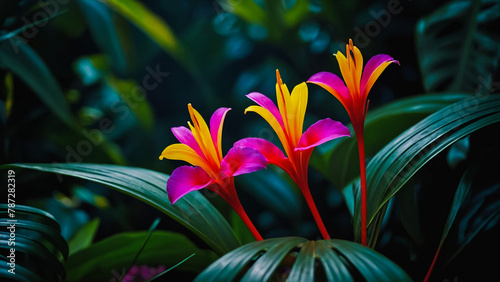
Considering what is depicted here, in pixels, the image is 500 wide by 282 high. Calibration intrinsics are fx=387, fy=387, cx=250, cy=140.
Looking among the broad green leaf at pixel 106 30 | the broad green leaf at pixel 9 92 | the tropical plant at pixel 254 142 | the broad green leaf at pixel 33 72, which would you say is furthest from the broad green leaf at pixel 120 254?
the broad green leaf at pixel 106 30

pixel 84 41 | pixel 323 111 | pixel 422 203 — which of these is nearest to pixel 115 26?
pixel 84 41

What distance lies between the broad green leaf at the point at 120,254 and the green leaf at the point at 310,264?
0.62 feet

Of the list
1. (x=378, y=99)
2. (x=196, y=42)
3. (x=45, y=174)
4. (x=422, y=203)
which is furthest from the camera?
(x=196, y=42)

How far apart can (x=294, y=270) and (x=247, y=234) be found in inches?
9.1

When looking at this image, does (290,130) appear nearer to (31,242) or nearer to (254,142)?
(254,142)

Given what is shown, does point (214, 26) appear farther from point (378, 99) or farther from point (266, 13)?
point (378, 99)

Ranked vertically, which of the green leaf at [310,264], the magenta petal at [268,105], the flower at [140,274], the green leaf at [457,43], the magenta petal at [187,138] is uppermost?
the green leaf at [457,43]

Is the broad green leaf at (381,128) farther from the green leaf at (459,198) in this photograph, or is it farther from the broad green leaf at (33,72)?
the broad green leaf at (33,72)

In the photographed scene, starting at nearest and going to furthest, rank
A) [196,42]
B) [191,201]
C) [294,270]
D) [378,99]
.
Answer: [294,270], [191,201], [378,99], [196,42]

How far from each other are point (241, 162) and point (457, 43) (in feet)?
1.99

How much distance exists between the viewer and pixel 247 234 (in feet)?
1.76

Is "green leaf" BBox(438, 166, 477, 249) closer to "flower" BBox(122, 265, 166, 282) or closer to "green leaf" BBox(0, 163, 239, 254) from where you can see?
"green leaf" BBox(0, 163, 239, 254)

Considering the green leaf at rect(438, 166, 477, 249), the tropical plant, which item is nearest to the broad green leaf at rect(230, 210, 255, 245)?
the tropical plant

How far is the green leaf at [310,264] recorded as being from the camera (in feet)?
0.98
